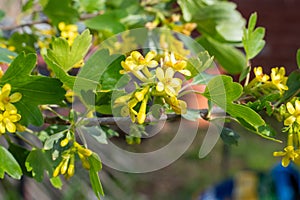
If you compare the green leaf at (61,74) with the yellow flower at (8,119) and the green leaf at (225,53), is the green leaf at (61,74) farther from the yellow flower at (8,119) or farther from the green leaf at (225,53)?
the green leaf at (225,53)

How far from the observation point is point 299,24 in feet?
11.0

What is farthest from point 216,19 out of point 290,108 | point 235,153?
point 235,153

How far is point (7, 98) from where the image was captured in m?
0.45

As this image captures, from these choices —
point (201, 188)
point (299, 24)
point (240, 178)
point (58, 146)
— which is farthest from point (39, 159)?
point (299, 24)

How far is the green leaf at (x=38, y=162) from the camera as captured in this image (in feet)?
1.69

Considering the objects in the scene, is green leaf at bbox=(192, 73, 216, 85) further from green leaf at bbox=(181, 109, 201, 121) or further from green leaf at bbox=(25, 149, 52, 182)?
green leaf at bbox=(25, 149, 52, 182)

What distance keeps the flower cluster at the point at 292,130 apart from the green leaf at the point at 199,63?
7 cm

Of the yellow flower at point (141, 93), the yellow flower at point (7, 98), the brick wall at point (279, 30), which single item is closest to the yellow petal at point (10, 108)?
the yellow flower at point (7, 98)

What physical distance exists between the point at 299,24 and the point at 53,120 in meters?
3.00

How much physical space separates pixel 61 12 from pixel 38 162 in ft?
0.77

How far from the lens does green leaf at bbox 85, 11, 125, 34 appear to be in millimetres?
658

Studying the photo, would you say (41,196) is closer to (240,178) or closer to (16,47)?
(240,178)

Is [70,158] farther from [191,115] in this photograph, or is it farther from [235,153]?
[235,153]

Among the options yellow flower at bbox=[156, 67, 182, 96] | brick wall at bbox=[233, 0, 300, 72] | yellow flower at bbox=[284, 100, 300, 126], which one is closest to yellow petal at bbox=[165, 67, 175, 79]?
yellow flower at bbox=[156, 67, 182, 96]
